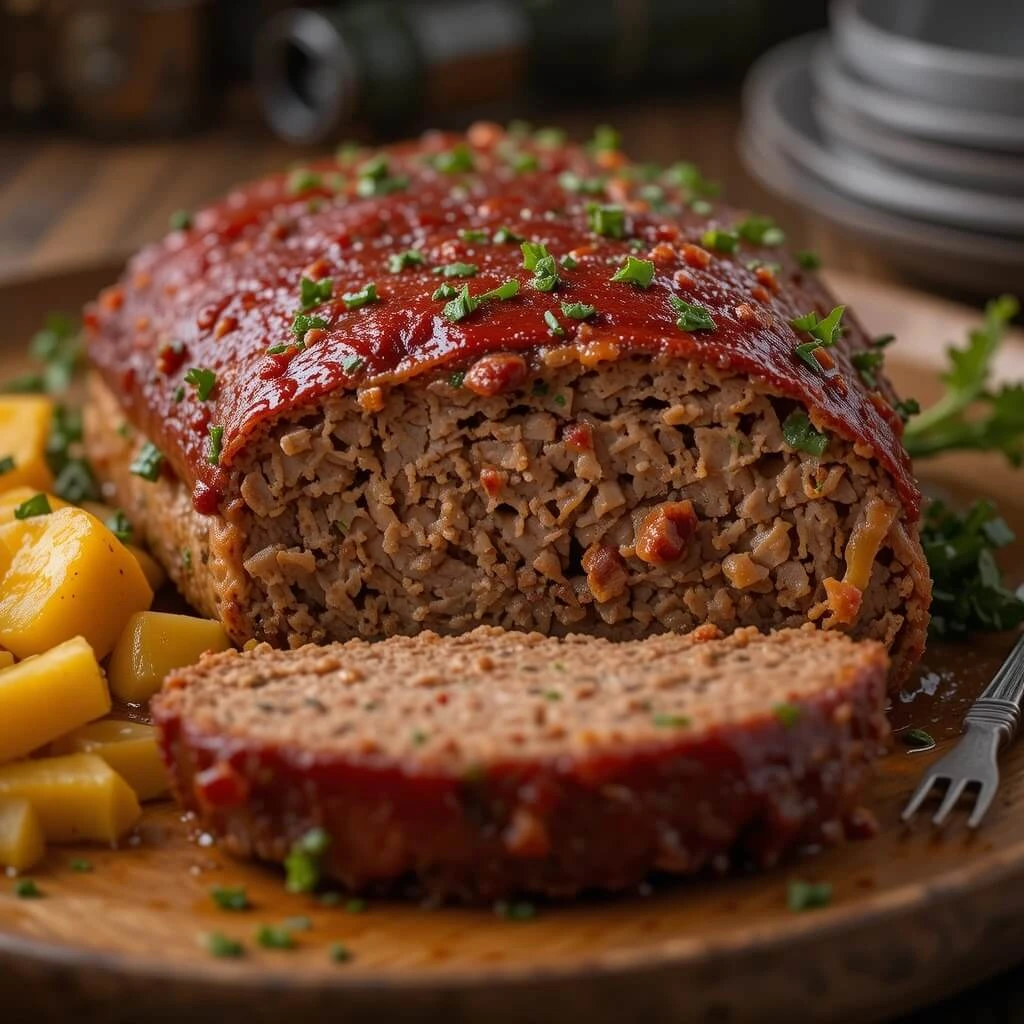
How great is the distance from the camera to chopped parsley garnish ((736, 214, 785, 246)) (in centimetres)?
618

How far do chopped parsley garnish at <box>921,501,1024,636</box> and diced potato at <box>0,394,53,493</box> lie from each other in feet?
11.1

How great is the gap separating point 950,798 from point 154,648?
8.21ft

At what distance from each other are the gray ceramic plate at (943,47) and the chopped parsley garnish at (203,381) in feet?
15.5

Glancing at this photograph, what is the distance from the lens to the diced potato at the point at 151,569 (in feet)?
19.2

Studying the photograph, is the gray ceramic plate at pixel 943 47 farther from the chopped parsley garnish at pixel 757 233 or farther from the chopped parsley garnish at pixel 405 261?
the chopped parsley garnish at pixel 405 261

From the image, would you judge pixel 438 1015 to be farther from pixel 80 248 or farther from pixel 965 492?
pixel 80 248

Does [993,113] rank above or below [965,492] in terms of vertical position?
above

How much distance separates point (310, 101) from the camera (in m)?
11.4

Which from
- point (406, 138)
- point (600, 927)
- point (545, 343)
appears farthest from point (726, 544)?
point (406, 138)

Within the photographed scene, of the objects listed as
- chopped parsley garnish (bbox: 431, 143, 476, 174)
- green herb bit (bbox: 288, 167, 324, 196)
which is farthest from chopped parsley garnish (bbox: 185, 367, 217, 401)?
chopped parsley garnish (bbox: 431, 143, 476, 174)

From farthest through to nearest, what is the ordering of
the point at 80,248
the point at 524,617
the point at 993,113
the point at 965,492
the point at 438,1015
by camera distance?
the point at 80,248
the point at 993,113
the point at 965,492
the point at 524,617
the point at 438,1015

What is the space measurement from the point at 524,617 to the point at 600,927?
1.42 meters

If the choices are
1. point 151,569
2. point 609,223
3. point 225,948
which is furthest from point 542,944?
point 609,223

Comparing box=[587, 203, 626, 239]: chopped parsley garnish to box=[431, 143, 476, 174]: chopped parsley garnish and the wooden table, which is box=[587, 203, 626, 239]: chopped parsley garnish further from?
the wooden table
